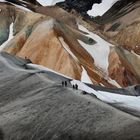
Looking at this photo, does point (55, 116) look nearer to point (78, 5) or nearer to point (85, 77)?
point (85, 77)

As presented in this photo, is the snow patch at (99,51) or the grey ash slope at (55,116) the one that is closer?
the grey ash slope at (55,116)

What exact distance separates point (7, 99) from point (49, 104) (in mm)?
773

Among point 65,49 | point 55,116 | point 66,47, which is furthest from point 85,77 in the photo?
point 55,116

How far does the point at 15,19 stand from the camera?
979 inches

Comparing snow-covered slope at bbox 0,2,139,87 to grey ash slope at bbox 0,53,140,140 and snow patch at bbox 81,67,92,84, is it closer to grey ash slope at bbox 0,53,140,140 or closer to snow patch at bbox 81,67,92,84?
snow patch at bbox 81,67,92,84

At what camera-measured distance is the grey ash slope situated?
144 inches

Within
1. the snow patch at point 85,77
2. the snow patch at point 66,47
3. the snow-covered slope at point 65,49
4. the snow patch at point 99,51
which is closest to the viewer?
the snow patch at point 85,77

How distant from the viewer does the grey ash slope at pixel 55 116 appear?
3.67 m

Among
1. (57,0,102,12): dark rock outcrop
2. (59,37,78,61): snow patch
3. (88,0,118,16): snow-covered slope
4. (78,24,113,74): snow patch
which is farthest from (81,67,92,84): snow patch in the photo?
(57,0,102,12): dark rock outcrop

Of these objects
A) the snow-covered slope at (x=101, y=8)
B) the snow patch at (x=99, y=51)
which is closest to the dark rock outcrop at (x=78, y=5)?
the snow-covered slope at (x=101, y=8)

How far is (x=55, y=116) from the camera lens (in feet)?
13.7

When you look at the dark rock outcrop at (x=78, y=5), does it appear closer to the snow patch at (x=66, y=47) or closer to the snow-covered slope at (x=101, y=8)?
the snow-covered slope at (x=101, y=8)

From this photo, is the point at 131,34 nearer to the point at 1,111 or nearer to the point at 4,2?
the point at 4,2

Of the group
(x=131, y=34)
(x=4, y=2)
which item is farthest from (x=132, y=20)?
(x=4, y=2)
